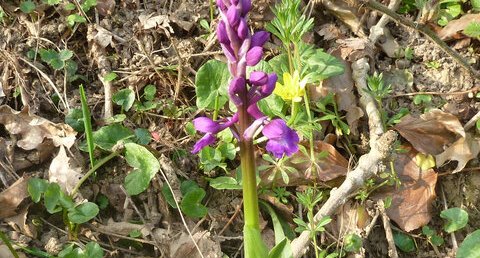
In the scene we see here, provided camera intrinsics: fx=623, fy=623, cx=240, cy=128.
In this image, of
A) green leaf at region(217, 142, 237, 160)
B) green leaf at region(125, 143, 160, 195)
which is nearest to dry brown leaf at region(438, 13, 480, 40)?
green leaf at region(217, 142, 237, 160)

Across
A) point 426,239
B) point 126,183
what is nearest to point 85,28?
point 126,183

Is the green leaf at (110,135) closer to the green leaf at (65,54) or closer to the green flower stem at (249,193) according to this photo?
Answer: the green leaf at (65,54)

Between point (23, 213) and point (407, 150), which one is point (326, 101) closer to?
point (407, 150)

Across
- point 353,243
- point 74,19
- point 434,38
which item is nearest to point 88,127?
point 74,19

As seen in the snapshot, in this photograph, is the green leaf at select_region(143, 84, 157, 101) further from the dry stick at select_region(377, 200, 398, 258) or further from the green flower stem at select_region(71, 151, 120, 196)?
the dry stick at select_region(377, 200, 398, 258)

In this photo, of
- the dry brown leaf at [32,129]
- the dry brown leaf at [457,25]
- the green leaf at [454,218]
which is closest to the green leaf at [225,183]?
the dry brown leaf at [32,129]

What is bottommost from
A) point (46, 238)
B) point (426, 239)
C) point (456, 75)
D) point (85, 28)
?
point (426, 239)
